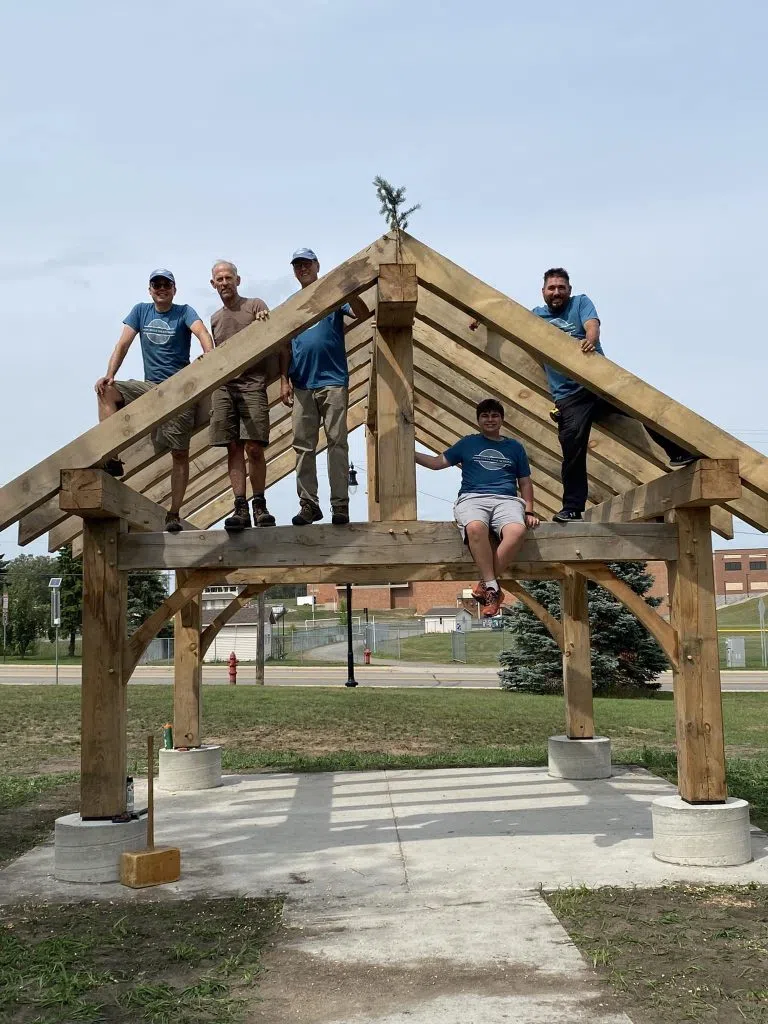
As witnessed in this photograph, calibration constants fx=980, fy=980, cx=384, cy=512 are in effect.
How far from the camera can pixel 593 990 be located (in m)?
4.36

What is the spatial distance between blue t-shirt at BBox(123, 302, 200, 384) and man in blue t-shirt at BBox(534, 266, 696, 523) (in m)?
2.47

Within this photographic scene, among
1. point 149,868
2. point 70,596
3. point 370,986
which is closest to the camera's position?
point 370,986

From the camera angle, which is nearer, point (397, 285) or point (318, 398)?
point (397, 285)

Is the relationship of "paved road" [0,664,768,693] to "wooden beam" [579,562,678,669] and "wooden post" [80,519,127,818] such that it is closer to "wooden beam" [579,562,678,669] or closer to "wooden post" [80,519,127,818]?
"wooden beam" [579,562,678,669]

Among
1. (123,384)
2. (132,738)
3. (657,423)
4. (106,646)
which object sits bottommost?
(132,738)

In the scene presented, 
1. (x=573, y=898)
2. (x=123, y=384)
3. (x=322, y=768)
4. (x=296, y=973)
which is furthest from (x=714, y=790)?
(x=322, y=768)

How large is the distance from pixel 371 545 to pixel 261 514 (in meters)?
0.81

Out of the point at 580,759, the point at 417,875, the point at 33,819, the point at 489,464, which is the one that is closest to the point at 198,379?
the point at 489,464

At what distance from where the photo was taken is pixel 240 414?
6.63 m

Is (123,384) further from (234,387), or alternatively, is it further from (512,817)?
(512,817)

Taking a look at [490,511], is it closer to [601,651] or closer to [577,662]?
[577,662]

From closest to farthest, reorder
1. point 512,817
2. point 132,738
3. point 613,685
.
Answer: point 512,817
point 132,738
point 613,685

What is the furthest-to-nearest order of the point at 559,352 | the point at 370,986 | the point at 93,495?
1. the point at 93,495
2. the point at 559,352
3. the point at 370,986

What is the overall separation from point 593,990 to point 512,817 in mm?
4117
